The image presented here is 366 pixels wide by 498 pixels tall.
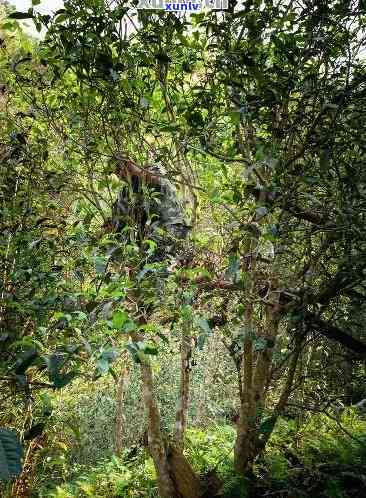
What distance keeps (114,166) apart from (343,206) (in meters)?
1.42

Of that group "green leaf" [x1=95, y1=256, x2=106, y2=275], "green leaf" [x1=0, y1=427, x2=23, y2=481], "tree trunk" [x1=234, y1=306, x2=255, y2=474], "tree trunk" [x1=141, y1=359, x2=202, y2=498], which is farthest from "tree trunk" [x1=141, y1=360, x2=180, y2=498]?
"green leaf" [x1=0, y1=427, x2=23, y2=481]

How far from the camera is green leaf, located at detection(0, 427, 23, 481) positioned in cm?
82

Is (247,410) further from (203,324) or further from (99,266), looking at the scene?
(99,266)

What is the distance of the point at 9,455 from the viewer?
844 mm

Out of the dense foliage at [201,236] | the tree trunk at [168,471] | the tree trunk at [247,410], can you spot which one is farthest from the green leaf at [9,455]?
the tree trunk at [168,471]

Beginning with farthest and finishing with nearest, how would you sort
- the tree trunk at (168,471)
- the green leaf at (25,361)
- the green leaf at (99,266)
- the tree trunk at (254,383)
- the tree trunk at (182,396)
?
1. the tree trunk at (182,396)
2. the tree trunk at (168,471)
3. the tree trunk at (254,383)
4. the green leaf at (99,266)
5. the green leaf at (25,361)

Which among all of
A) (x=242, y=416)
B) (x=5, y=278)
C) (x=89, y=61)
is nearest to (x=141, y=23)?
(x=89, y=61)

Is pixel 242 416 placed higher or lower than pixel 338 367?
lower

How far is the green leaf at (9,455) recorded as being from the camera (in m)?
0.82

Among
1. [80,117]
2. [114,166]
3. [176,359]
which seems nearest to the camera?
[114,166]

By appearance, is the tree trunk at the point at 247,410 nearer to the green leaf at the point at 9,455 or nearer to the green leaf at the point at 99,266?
the green leaf at the point at 99,266

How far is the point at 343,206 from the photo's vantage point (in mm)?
1954

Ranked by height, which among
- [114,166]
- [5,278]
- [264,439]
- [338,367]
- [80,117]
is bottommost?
[264,439]

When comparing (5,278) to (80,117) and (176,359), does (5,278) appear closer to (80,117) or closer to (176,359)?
(80,117)
